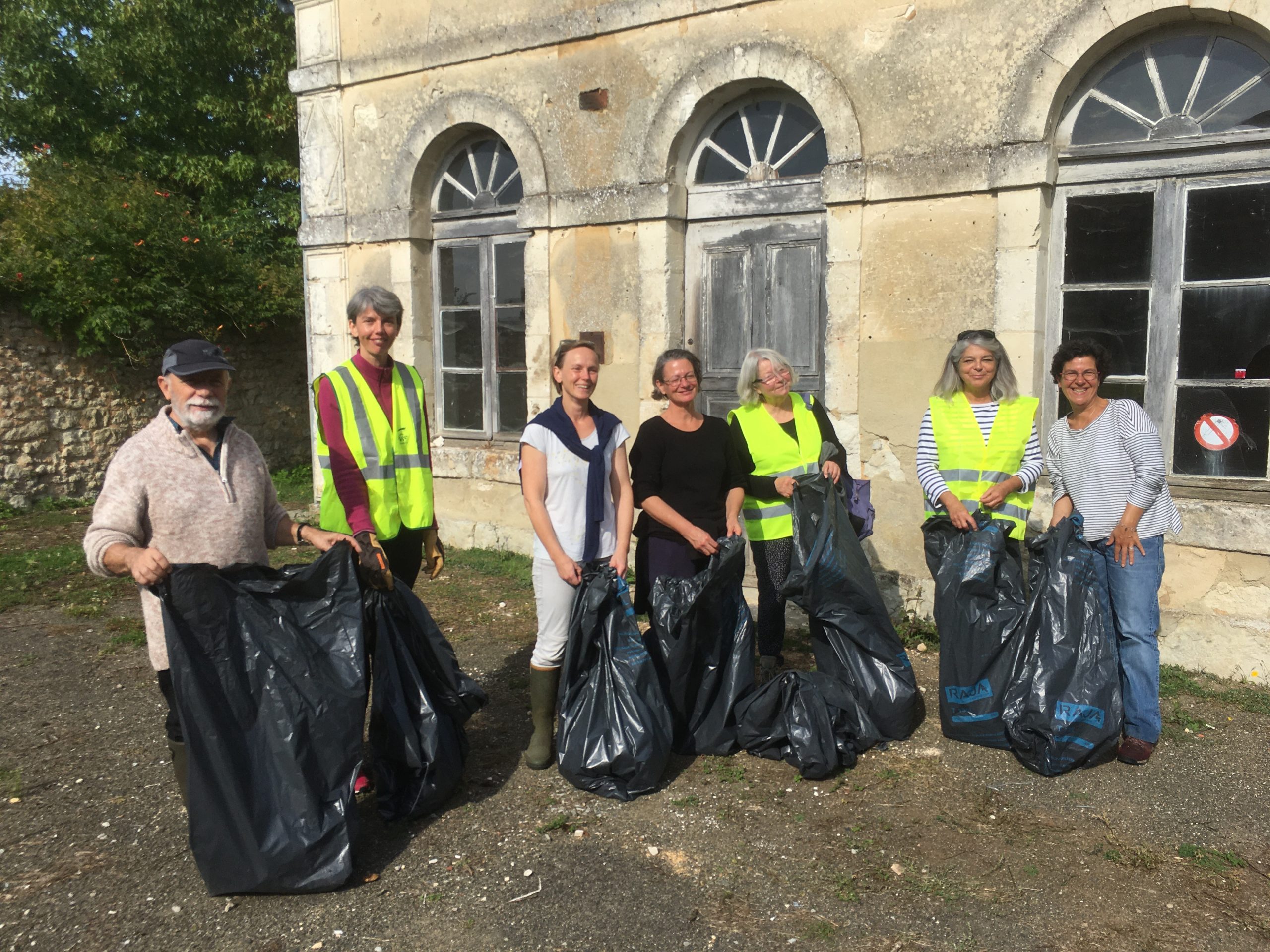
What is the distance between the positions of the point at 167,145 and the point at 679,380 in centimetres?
1301

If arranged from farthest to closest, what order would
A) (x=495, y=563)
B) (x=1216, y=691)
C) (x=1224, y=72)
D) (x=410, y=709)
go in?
(x=495, y=563)
(x=1224, y=72)
(x=1216, y=691)
(x=410, y=709)

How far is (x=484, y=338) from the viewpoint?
7.45 meters

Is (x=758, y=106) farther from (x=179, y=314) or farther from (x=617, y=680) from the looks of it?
(x=179, y=314)

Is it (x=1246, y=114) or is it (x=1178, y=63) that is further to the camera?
(x=1178, y=63)

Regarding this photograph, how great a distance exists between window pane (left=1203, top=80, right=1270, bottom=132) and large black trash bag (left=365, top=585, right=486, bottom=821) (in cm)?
441

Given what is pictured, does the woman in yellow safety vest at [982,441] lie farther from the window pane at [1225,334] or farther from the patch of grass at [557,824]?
the patch of grass at [557,824]

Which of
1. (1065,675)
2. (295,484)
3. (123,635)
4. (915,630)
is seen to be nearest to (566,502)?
(1065,675)

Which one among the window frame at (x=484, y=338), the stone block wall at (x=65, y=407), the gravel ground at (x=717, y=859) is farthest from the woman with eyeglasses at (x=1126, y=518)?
the stone block wall at (x=65, y=407)

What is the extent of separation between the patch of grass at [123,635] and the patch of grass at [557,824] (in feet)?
10.2

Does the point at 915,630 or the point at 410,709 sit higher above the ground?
the point at 410,709

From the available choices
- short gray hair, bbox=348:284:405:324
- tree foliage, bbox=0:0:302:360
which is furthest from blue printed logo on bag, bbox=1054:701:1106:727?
tree foliage, bbox=0:0:302:360

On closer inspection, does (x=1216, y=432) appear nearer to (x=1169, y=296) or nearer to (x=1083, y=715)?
(x=1169, y=296)

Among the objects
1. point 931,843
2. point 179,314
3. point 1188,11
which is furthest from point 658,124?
point 179,314

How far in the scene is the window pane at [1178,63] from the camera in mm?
4773
